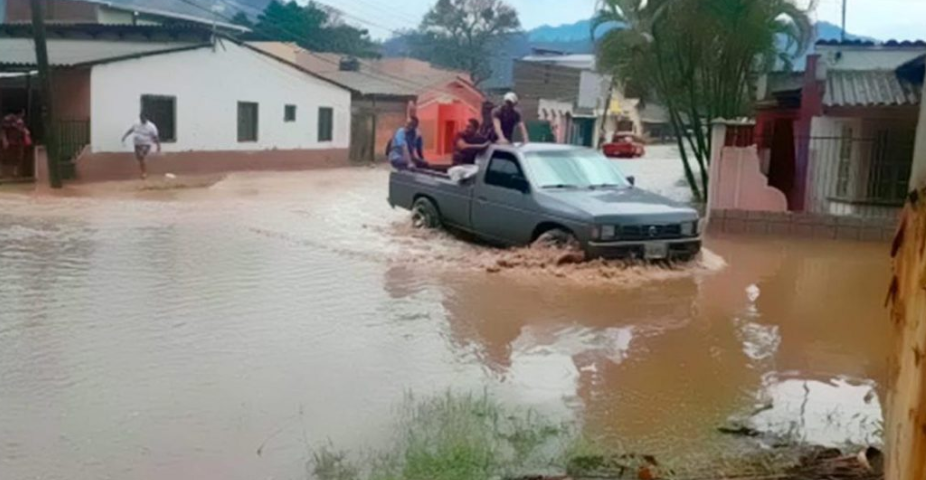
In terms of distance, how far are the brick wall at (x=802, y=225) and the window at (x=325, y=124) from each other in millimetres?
19404

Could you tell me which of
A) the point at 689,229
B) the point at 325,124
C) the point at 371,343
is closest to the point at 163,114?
the point at 325,124

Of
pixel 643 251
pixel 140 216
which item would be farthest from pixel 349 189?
pixel 643 251

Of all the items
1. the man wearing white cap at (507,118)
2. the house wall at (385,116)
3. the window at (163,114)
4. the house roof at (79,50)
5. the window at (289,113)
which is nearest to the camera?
the man wearing white cap at (507,118)

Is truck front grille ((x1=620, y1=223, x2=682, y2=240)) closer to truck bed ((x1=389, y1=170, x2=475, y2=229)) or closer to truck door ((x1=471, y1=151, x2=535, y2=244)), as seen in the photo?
truck door ((x1=471, y1=151, x2=535, y2=244))

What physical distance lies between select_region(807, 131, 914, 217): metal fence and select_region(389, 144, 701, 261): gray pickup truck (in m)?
5.82

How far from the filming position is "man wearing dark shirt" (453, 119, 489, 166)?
620 inches

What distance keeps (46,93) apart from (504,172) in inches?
497

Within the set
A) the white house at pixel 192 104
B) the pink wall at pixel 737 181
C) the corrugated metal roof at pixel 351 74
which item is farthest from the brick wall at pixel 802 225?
the corrugated metal roof at pixel 351 74

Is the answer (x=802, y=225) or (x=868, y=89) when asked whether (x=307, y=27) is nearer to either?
(x=868, y=89)

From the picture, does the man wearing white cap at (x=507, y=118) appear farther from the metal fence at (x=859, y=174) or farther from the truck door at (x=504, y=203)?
the metal fence at (x=859, y=174)

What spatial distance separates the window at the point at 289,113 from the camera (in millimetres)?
32253

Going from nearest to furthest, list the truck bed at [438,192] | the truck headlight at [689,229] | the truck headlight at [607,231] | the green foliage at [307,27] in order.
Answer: the truck headlight at [607,231]
the truck headlight at [689,229]
the truck bed at [438,192]
the green foliage at [307,27]

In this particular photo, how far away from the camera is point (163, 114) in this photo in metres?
27.8

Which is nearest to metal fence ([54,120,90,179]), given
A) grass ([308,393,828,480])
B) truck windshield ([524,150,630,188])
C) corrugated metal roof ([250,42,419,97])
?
corrugated metal roof ([250,42,419,97])
